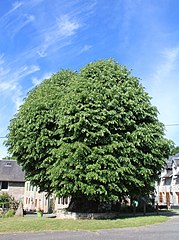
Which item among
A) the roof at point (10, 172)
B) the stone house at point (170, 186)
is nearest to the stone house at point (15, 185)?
the roof at point (10, 172)

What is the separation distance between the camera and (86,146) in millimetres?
19141

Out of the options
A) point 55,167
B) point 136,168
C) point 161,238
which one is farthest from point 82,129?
point 161,238

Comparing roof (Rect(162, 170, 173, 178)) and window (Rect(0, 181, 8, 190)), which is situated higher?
roof (Rect(162, 170, 173, 178))

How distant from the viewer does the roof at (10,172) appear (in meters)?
46.2

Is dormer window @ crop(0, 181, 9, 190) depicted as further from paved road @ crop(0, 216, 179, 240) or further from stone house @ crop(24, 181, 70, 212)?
paved road @ crop(0, 216, 179, 240)

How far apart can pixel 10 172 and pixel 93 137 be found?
31846 millimetres

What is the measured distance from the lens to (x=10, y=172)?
4738 cm

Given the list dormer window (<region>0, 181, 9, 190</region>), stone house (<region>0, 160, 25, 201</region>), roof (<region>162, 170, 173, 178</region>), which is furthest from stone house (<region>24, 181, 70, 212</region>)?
roof (<region>162, 170, 173, 178</region>)

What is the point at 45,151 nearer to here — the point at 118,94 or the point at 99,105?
the point at 99,105

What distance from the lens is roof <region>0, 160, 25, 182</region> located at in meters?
46.2

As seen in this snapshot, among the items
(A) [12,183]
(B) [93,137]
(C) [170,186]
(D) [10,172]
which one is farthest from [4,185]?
(B) [93,137]

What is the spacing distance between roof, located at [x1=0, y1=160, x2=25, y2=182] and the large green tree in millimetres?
23690

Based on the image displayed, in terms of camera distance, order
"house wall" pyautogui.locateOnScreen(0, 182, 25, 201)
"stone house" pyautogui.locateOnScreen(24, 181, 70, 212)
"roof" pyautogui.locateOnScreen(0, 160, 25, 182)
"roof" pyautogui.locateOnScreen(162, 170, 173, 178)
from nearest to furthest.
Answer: "stone house" pyautogui.locateOnScreen(24, 181, 70, 212), "house wall" pyautogui.locateOnScreen(0, 182, 25, 201), "roof" pyautogui.locateOnScreen(0, 160, 25, 182), "roof" pyautogui.locateOnScreen(162, 170, 173, 178)

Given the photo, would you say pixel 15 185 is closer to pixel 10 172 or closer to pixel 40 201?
pixel 10 172
